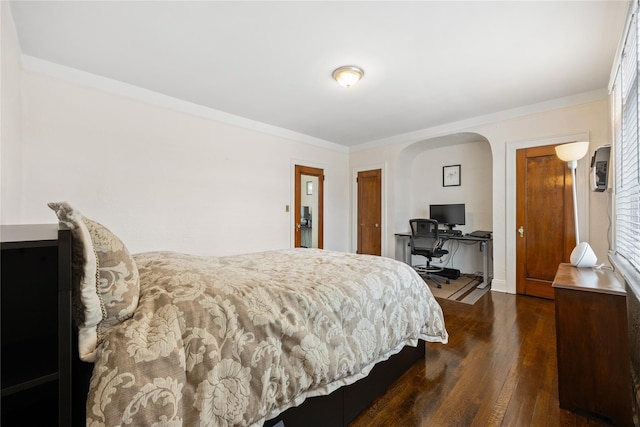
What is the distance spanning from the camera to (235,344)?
1.03m

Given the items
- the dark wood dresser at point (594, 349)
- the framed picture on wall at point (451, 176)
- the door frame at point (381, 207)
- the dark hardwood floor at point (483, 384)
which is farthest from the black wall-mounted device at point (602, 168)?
the door frame at point (381, 207)

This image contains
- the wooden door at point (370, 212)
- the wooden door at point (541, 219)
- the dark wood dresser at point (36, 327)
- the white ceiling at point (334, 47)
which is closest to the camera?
the dark wood dresser at point (36, 327)

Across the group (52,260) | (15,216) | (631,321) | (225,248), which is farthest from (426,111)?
(15,216)

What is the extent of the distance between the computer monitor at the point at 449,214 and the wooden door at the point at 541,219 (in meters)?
1.06

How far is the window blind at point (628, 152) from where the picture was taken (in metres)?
1.68

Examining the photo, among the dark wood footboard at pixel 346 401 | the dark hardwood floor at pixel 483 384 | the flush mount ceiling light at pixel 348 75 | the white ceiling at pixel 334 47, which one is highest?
the white ceiling at pixel 334 47

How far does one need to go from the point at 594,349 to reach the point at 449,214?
3.59 metres

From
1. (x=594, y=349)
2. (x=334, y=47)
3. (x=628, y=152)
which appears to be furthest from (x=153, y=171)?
(x=628, y=152)

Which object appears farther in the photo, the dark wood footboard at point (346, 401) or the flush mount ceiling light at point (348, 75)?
the flush mount ceiling light at point (348, 75)

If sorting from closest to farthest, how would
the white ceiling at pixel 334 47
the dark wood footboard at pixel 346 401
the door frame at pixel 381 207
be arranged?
the dark wood footboard at pixel 346 401 < the white ceiling at pixel 334 47 < the door frame at pixel 381 207

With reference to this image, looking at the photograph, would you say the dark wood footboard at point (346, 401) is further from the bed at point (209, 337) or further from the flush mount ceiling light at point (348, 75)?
the flush mount ceiling light at point (348, 75)

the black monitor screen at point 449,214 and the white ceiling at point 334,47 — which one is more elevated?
the white ceiling at point 334,47

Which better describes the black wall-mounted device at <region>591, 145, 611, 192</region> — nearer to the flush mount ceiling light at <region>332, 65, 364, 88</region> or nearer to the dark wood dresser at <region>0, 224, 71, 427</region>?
the flush mount ceiling light at <region>332, 65, 364, 88</region>

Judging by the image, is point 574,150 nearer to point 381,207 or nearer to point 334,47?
point 334,47
